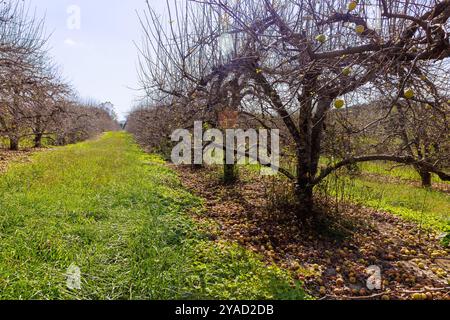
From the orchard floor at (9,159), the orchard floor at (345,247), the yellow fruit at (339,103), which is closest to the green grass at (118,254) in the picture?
the orchard floor at (345,247)

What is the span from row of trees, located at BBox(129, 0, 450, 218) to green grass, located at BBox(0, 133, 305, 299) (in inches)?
61.4

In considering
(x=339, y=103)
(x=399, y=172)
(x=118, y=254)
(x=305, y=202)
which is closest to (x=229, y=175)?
(x=305, y=202)

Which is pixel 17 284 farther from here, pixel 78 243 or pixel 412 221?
pixel 412 221

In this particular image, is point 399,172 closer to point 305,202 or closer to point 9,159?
point 305,202

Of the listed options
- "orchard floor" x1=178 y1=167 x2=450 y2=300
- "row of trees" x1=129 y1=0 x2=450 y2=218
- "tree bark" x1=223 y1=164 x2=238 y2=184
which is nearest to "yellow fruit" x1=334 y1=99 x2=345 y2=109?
"row of trees" x1=129 y1=0 x2=450 y2=218

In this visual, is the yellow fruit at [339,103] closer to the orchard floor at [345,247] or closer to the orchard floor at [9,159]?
the orchard floor at [345,247]

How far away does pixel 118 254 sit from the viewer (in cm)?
276

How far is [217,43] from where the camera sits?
15.3 feet

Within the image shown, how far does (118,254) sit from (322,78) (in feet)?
9.22

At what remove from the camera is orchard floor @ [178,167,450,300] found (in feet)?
8.48

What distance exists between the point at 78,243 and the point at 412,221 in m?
5.00
